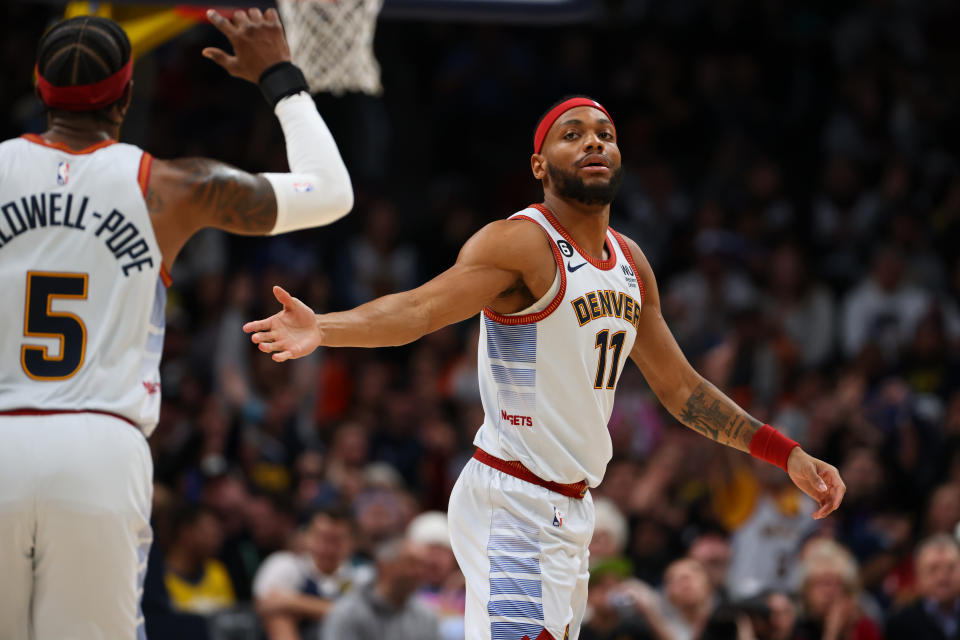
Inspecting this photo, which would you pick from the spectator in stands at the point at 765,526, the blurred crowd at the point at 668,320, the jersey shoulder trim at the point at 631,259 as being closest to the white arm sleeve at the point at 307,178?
the jersey shoulder trim at the point at 631,259

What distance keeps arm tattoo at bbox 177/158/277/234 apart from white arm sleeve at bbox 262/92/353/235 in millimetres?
47

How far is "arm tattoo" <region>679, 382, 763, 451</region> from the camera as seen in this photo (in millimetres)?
5891

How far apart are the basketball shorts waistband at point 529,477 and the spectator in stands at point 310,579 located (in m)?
4.46

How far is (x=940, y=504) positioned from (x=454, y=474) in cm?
444

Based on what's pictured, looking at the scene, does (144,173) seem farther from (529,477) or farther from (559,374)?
(529,477)

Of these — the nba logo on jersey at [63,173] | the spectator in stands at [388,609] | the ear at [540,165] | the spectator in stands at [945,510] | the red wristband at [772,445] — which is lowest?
the spectator in stands at [388,609]

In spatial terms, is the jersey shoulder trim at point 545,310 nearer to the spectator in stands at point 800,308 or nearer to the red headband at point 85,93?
the red headband at point 85,93

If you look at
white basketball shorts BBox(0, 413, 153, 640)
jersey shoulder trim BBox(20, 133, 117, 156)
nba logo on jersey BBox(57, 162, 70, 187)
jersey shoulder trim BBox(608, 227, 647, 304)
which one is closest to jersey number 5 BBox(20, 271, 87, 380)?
white basketball shorts BBox(0, 413, 153, 640)

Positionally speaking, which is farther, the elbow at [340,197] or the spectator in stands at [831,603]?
the spectator in stands at [831,603]

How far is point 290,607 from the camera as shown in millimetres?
9602

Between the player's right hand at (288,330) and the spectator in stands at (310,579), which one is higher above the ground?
the player's right hand at (288,330)

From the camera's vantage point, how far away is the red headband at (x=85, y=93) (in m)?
4.62

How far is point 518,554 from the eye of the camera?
5.16m

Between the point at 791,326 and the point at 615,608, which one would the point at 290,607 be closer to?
the point at 615,608
